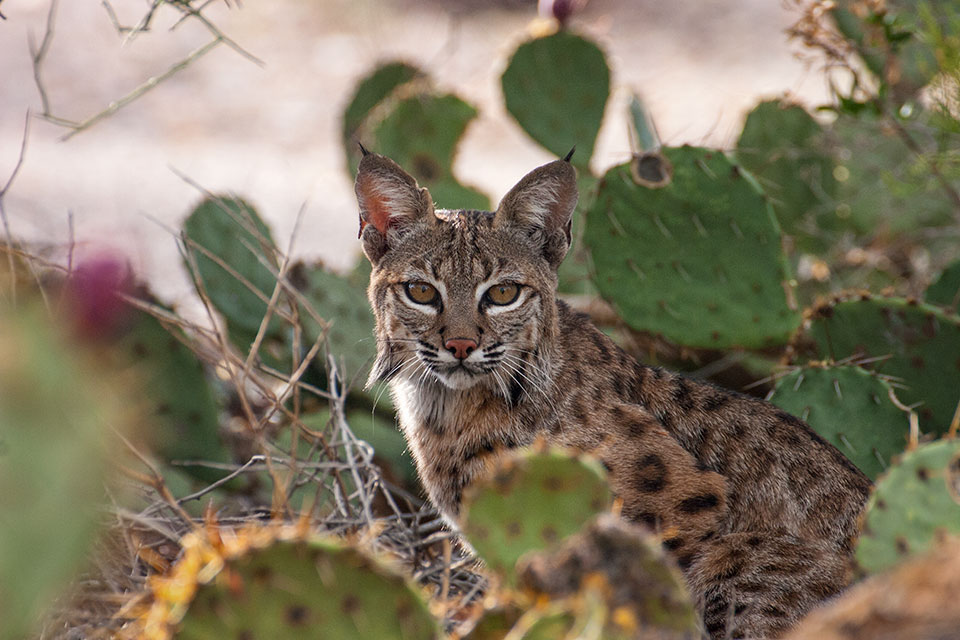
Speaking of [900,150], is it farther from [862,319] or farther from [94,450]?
[94,450]

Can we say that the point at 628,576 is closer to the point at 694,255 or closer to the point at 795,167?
the point at 694,255

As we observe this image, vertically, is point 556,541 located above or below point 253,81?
above

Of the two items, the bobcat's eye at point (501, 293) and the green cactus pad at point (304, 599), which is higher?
the green cactus pad at point (304, 599)

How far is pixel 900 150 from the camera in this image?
24.1ft

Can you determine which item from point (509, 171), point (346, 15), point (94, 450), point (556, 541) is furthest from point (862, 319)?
point (346, 15)

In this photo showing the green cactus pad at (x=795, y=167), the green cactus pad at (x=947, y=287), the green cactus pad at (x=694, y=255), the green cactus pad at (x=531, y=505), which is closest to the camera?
the green cactus pad at (x=531, y=505)

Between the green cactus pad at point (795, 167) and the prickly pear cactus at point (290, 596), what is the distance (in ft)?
16.2

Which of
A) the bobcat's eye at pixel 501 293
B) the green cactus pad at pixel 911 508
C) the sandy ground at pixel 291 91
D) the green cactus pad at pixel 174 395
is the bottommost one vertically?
the sandy ground at pixel 291 91

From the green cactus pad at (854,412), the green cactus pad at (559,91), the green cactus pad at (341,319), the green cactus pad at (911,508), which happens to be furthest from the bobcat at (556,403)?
the green cactus pad at (559,91)

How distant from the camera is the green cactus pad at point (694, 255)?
4.86 metres

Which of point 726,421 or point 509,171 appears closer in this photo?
point 726,421

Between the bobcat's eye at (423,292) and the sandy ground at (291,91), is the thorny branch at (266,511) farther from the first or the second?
the sandy ground at (291,91)

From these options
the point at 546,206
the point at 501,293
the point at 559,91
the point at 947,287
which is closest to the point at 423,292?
the point at 501,293

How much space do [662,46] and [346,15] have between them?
492 cm
